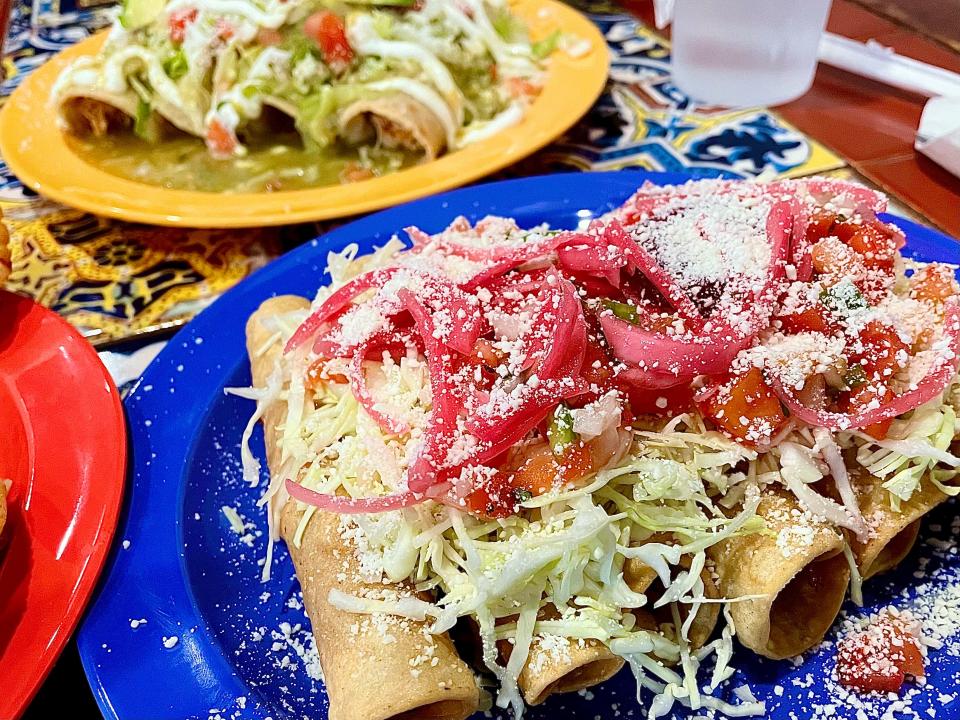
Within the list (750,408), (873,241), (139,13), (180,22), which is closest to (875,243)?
(873,241)

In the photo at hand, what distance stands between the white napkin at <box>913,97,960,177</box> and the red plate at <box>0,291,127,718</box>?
2296mm

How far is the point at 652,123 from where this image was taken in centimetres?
282

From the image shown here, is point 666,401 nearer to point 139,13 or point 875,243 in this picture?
point 875,243

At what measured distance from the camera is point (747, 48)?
2.75 meters

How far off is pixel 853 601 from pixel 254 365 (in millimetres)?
1195

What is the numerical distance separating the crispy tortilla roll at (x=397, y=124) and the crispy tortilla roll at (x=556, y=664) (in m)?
1.74

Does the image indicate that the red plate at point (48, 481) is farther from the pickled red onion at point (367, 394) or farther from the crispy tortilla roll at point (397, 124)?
the crispy tortilla roll at point (397, 124)

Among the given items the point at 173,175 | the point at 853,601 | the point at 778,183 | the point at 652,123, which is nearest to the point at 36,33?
the point at 173,175

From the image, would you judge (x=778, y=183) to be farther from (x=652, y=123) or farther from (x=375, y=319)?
(x=652, y=123)

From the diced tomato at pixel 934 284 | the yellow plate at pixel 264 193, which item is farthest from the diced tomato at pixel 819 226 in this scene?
the yellow plate at pixel 264 193

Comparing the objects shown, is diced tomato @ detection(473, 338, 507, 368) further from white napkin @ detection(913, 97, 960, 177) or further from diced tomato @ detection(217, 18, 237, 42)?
diced tomato @ detection(217, 18, 237, 42)

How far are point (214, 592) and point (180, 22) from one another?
2.38m

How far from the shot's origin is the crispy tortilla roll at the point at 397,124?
2.52 meters

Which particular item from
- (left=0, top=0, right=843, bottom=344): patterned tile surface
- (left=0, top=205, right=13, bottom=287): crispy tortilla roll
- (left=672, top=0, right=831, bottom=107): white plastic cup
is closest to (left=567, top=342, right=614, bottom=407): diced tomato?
(left=0, top=0, right=843, bottom=344): patterned tile surface
